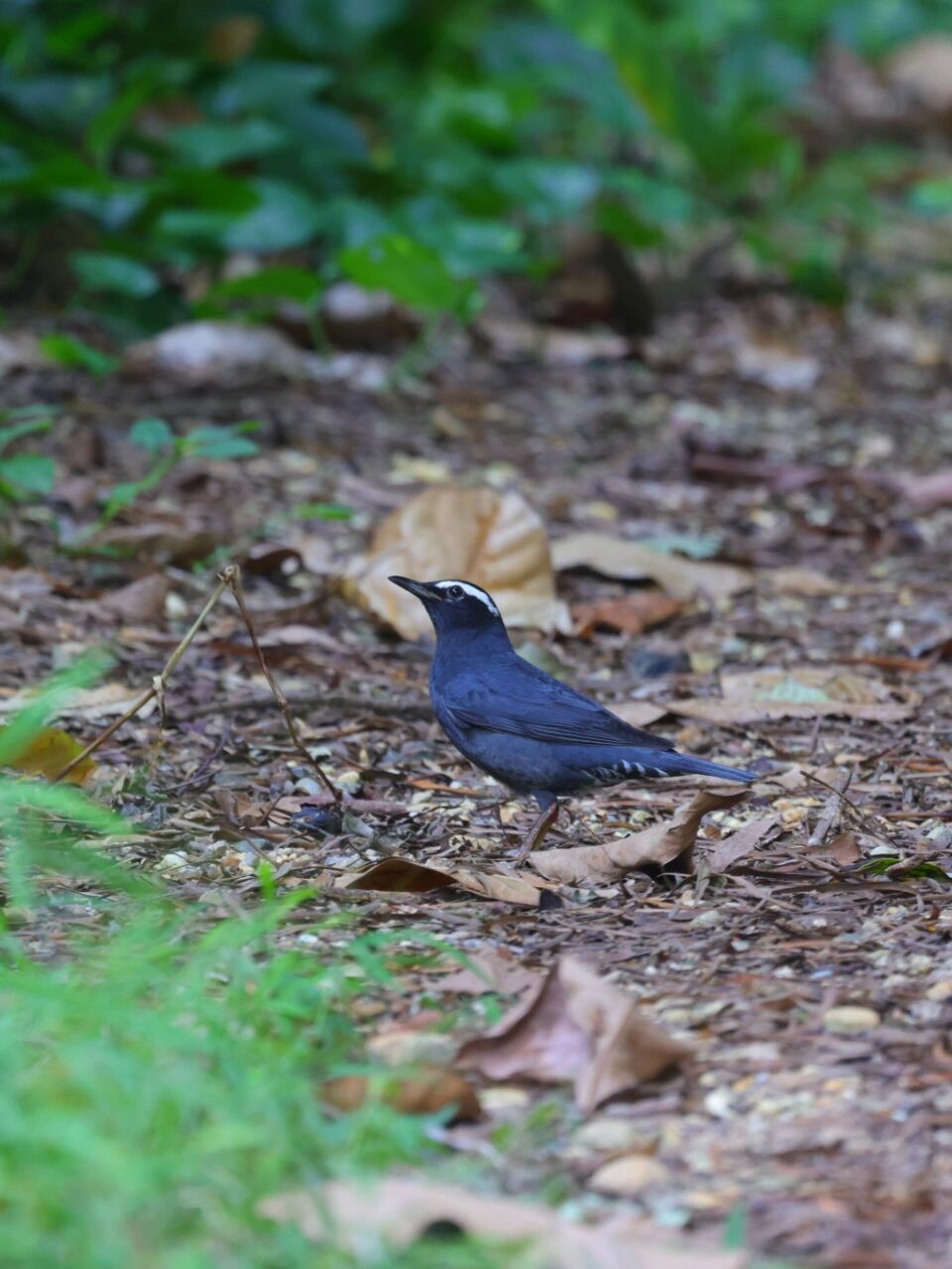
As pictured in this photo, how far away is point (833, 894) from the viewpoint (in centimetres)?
401

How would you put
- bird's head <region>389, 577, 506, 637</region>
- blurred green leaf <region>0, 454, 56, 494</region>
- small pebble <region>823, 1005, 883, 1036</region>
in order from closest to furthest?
1. small pebble <region>823, 1005, 883, 1036</region>
2. bird's head <region>389, 577, 506, 637</region>
3. blurred green leaf <region>0, 454, 56, 494</region>

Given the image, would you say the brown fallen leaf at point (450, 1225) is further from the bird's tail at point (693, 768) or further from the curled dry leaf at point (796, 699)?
the curled dry leaf at point (796, 699)

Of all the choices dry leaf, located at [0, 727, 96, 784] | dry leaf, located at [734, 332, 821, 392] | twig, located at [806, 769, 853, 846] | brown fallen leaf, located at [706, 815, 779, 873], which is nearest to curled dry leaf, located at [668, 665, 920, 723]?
twig, located at [806, 769, 853, 846]

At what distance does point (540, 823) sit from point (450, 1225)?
2175 mm

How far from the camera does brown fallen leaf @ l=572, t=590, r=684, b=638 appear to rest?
6.39 meters

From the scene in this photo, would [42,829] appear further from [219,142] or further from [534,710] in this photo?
[219,142]

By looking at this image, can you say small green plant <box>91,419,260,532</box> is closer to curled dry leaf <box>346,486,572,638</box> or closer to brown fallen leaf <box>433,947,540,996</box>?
curled dry leaf <box>346,486,572,638</box>

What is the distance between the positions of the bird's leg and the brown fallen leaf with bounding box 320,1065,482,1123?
1.39 meters

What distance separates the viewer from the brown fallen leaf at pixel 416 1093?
114 inches

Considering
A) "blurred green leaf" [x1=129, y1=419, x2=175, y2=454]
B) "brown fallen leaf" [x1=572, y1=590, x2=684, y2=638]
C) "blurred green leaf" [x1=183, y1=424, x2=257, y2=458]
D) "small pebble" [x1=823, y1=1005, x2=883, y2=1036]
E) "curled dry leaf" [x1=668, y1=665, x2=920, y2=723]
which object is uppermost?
"blurred green leaf" [x1=183, y1=424, x2=257, y2=458]

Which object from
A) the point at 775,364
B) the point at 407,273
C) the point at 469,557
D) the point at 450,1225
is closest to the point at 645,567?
the point at 469,557

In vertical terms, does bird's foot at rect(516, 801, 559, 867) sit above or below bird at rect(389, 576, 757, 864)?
below

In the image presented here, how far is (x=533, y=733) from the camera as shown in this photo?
4.71m

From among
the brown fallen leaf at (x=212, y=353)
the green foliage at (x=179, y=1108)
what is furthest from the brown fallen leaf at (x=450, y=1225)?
the brown fallen leaf at (x=212, y=353)
